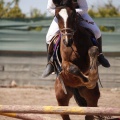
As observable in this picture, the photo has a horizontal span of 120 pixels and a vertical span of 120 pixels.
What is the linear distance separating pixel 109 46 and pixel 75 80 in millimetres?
7147

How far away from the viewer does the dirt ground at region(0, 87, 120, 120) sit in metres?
12.2

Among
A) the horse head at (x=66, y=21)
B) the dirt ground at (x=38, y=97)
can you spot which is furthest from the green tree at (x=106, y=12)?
the horse head at (x=66, y=21)

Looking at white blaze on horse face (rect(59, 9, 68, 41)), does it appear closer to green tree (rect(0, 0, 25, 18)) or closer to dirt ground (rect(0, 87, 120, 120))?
dirt ground (rect(0, 87, 120, 120))

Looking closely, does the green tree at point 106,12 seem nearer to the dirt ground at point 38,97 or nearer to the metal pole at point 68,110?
the dirt ground at point 38,97

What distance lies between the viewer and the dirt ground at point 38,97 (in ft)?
40.0

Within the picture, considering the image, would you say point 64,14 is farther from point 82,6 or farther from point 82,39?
point 82,6

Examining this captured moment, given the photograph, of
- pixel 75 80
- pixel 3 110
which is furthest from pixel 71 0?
pixel 3 110

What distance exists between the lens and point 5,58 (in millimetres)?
15320

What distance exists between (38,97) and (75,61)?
5.20 m

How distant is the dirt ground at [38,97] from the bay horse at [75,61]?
3492 mm

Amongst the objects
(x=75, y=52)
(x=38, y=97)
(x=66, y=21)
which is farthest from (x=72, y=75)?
(x=38, y=97)

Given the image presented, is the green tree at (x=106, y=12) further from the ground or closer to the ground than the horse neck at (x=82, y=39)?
closer to the ground

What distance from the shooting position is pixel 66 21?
769 centimetres

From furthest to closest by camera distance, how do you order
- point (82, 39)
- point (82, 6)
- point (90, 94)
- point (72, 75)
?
point (82, 6), point (90, 94), point (82, 39), point (72, 75)
